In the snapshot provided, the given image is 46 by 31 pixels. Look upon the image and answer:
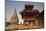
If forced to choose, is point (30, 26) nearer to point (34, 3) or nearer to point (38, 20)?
point (38, 20)

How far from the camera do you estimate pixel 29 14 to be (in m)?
0.90

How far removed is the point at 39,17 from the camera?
913mm

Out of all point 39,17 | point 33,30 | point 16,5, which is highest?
point 16,5

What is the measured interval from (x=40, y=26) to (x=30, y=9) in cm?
19

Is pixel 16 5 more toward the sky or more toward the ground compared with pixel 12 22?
more toward the sky

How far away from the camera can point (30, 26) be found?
90cm

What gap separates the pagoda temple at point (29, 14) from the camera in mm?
894

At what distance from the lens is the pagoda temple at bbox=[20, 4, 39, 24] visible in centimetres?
89
